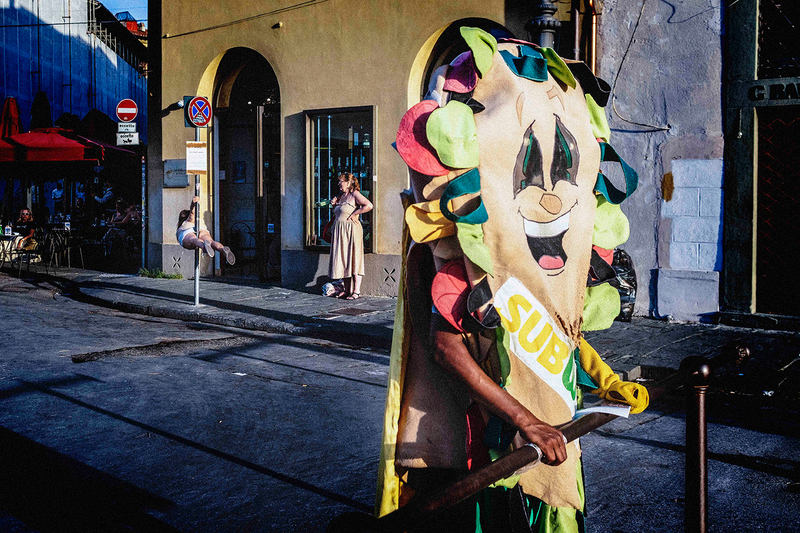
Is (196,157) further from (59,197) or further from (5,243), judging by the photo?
(59,197)

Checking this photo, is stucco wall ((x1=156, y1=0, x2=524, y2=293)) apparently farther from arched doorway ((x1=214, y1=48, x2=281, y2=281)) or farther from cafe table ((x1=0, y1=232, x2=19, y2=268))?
cafe table ((x1=0, y1=232, x2=19, y2=268))

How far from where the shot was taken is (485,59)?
1.64m

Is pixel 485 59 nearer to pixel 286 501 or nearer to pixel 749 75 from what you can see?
pixel 286 501

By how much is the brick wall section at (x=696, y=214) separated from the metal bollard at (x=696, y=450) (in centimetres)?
784

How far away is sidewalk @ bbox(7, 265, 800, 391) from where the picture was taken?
21.7 ft

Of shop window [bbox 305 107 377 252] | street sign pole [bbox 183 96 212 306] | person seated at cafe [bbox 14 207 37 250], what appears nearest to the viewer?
street sign pole [bbox 183 96 212 306]

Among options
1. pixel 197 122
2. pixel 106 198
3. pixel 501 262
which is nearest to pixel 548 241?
pixel 501 262

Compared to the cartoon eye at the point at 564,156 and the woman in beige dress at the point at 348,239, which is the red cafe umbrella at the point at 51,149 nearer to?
the woman in beige dress at the point at 348,239

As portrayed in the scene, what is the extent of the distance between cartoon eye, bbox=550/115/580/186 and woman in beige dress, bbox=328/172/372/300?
368 inches

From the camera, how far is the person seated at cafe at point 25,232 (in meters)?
15.4

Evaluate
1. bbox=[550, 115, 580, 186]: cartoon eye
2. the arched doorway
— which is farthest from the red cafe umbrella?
bbox=[550, 115, 580, 186]: cartoon eye

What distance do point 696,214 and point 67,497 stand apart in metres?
7.98

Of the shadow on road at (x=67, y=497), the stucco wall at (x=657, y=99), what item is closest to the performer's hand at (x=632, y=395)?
the shadow on road at (x=67, y=497)

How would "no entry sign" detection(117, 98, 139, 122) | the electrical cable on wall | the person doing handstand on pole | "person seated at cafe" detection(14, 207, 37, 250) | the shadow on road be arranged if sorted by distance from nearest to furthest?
the shadow on road, the electrical cable on wall, the person doing handstand on pole, "no entry sign" detection(117, 98, 139, 122), "person seated at cafe" detection(14, 207, 37, 250)
